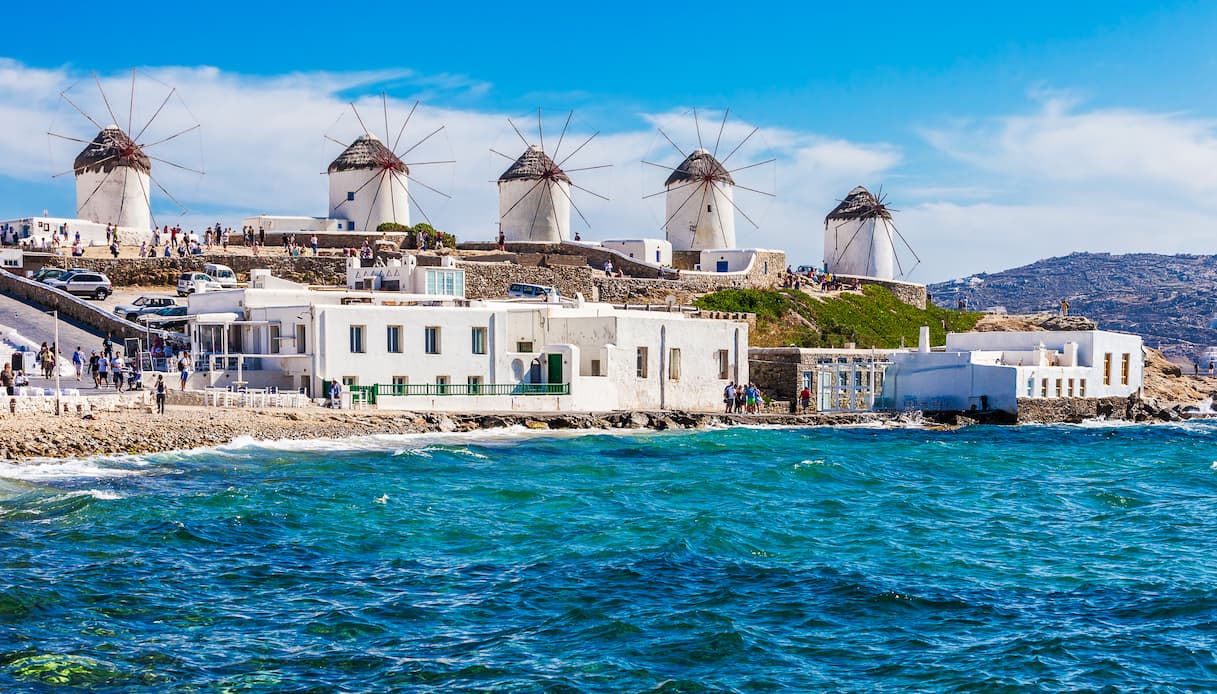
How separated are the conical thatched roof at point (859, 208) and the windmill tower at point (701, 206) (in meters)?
6.91

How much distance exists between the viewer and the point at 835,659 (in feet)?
46.1

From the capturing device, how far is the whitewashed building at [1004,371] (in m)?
46.0

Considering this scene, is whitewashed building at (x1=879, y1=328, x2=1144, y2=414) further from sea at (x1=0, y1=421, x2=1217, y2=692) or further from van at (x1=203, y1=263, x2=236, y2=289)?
van at (x1=203, y1=263, x2=236, y2=289)

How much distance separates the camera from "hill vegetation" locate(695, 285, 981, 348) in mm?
56088

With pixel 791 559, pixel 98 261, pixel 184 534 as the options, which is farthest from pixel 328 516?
pixel 98 261

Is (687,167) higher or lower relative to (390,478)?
higher

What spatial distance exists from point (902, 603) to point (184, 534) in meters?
10.5

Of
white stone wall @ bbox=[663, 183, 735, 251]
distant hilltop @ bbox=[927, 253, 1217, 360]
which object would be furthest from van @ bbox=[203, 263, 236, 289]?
distant hilltop @ bbox=[927, 253, 1217, 360]

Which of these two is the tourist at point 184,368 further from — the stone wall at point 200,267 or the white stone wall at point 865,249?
the white stone wall at point 865,249

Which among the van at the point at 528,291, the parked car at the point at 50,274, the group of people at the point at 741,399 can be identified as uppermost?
the parked car at the point at 50,274


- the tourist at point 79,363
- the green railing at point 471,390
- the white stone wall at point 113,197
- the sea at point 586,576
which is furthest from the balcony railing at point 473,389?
the white stone wall at point 113,197

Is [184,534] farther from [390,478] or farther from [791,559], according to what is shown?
[791,559]

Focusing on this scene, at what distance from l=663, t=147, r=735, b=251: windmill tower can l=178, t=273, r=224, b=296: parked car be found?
1195 inches

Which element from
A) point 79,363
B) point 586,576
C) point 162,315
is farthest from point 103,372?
point 586,576
